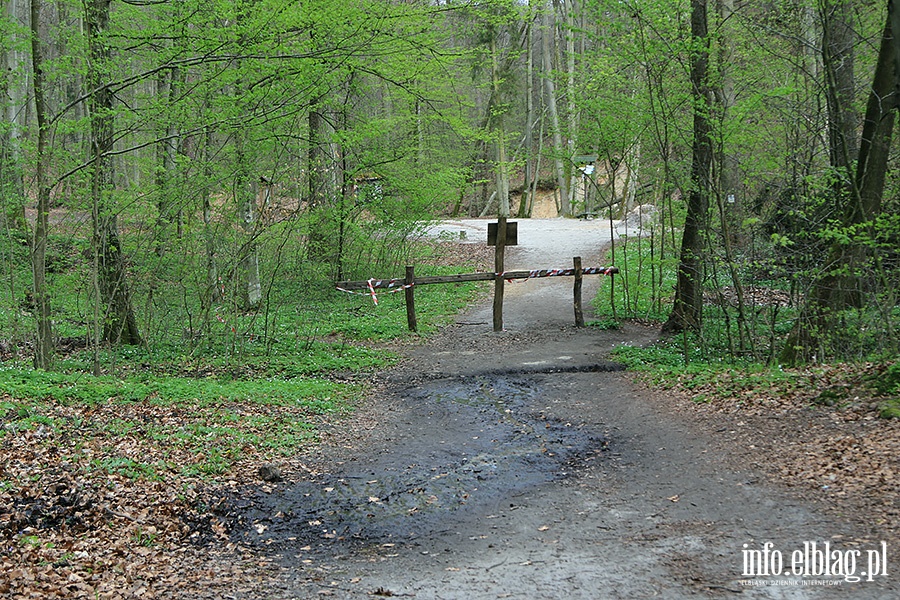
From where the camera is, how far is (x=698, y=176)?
1168cm

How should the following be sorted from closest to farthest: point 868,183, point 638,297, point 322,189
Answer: point 868,183 < point 322,189 < point 638,297

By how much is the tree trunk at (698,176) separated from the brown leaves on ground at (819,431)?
2221 millimetres

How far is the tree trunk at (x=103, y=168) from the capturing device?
9.49 metres

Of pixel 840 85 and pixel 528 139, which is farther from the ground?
pixel 528 139

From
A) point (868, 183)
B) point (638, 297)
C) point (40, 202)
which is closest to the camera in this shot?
point (868, 183)

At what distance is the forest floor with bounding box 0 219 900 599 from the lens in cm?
450

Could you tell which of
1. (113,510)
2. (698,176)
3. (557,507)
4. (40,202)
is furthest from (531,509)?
(40,202)

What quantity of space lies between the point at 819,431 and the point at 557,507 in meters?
2.82

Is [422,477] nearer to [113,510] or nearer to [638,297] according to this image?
[113,510]

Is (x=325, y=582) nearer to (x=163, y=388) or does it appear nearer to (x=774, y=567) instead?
(x=774, y=567)

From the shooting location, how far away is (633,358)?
40.3 ft

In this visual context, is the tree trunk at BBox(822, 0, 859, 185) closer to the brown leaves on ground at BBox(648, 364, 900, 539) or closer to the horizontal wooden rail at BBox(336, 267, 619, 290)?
the brown leaves on ground at BBox(648, 364, 900, 539)

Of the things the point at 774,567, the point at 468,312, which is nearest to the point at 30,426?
the point at 774,567

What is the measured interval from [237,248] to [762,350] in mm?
8466
